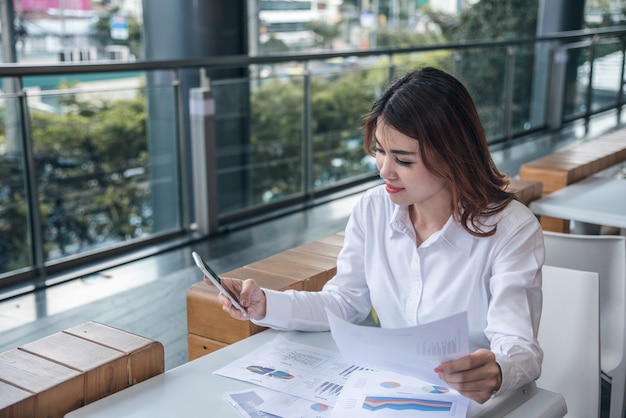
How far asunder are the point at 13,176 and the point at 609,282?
9.59 feet

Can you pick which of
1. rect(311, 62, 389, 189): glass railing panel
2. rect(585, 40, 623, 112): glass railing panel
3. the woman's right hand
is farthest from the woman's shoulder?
rect(585, 40, 623, 112): glass railing panel

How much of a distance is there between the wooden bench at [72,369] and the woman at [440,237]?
0.76 feet

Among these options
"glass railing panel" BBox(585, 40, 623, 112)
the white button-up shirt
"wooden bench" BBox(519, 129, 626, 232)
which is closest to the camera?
the white button-up shirt

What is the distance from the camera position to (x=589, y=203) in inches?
126

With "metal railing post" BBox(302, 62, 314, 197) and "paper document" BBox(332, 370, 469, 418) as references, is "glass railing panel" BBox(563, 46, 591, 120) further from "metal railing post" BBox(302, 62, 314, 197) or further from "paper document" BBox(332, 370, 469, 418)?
"paper document" BBox(332, 370, 469, 418)

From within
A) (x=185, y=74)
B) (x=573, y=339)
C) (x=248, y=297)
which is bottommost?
(x=573, y=339)

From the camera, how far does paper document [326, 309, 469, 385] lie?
4.21 feet

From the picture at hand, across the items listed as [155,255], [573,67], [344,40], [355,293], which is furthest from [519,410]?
[344,40]

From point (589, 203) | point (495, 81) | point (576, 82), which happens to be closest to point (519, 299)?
point (589, 203)

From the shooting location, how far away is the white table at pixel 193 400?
138 cm

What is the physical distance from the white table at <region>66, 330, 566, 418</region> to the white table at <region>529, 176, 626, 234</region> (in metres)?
1.66

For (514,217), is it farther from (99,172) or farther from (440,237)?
(99,172)

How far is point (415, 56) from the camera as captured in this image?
712cm

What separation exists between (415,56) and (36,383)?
6.14 meters
